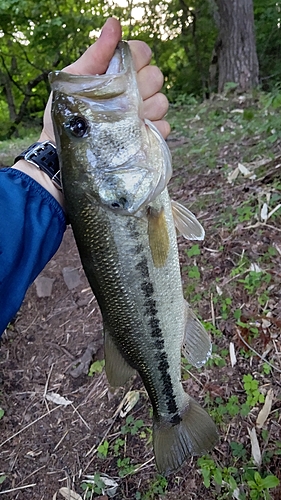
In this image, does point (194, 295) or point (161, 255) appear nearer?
point (161, 255)

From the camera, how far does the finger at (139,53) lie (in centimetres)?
197

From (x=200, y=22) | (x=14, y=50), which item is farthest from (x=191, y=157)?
(x=14, y=50)

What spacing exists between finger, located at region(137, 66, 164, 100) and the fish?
0.24 meters

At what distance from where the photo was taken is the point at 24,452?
3598 millimetres

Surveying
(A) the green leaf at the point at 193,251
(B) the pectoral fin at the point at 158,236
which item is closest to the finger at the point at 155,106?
(B) the pectoral fin at the point at 158,236

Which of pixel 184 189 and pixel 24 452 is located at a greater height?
pixel 184 189

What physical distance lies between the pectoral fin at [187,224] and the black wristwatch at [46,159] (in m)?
0.62

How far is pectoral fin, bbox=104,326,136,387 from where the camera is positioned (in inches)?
82.5

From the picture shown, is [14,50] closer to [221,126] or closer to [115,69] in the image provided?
[221,126]

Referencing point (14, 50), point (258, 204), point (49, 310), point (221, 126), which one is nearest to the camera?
point (258, 204)

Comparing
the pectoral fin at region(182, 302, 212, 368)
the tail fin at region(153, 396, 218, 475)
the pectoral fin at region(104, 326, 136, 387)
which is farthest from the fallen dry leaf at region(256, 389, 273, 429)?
the pectoral fin at region(104, 326, 136, 387)

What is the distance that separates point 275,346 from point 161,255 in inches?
67.5

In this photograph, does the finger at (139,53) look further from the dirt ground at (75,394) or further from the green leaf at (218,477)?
the green leaf at (218,477)

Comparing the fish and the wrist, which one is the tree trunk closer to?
the wrist
